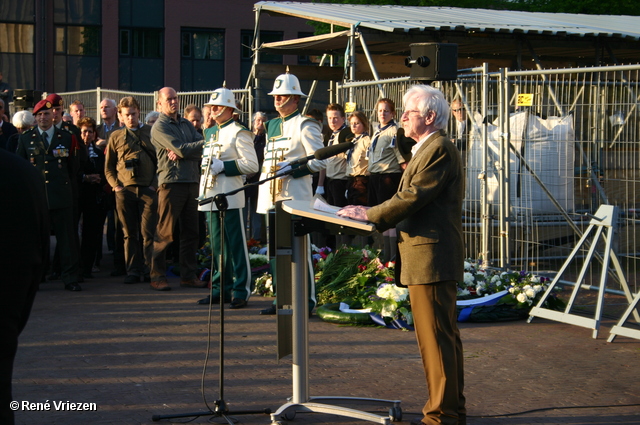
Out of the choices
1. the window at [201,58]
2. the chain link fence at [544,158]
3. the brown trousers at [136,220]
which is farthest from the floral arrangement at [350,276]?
the window at [201,58]

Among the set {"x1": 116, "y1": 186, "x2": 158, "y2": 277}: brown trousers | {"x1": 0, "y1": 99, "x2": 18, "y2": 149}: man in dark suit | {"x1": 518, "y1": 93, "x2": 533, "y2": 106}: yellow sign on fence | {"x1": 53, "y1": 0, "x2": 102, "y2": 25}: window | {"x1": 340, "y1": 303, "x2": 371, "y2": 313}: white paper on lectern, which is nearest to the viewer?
{"x1": 340, "y1": 303, "x2": 371, "y2": 313}: white paper on lectern

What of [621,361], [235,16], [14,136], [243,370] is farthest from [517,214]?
[235,16]

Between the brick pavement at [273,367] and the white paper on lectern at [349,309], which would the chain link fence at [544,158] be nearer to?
the brick pavement at [273,367]

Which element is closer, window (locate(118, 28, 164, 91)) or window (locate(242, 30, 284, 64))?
window (locate(118, 28, 164, 91))

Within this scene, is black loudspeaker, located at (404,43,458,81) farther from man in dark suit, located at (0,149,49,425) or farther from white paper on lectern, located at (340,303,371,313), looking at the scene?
man in dark suit, located at (0,149,49,425)

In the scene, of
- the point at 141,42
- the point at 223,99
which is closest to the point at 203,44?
the point at 141,42

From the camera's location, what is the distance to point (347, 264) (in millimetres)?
9812

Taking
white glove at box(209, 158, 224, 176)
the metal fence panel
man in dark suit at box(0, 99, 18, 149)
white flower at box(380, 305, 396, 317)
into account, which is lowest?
white flower at box(380, 305, 396, 317)

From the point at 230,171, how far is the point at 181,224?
2016mm

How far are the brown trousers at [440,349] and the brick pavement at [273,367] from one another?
42cm

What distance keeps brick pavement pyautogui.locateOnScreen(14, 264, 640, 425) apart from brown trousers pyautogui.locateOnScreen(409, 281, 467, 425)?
16.6 inches

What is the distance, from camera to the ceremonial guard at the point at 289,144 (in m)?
8.30

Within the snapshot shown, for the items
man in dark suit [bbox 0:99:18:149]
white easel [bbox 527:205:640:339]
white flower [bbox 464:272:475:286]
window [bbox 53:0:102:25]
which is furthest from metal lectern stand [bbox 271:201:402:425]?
window [bbox 53:0:102:25]

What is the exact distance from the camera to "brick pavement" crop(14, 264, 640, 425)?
18.3 ft
